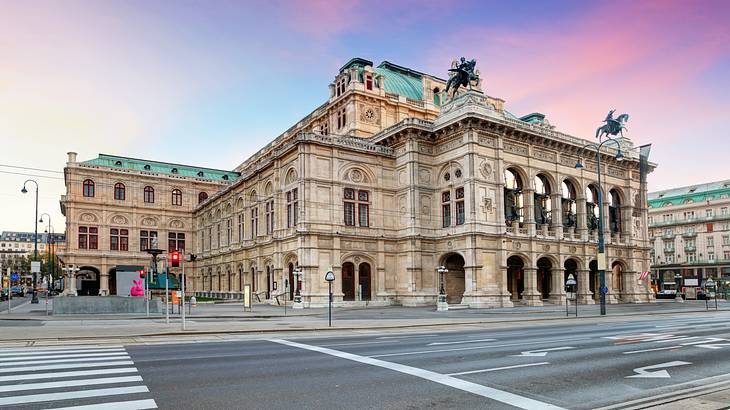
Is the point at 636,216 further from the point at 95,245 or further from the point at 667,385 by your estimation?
the point at 95,245

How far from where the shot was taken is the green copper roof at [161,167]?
8956 cm

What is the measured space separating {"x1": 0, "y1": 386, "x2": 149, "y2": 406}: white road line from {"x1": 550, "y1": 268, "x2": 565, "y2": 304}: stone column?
4833 cm

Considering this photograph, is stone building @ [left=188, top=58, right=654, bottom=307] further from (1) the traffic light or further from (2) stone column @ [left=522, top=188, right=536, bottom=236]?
(1) the traffic light

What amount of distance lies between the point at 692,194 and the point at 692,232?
24.9ft

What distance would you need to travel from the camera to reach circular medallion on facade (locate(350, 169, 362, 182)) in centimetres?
5241

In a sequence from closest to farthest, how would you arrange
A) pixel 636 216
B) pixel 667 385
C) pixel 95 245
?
pixel 667 385 → pixel 636 216 → pixel 95 245

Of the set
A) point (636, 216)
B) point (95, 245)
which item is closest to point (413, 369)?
point (636, 216)

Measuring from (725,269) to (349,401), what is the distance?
10626 cm

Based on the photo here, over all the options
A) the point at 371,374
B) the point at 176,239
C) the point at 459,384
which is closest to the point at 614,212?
the point at 371,374

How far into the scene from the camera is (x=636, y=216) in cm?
6506

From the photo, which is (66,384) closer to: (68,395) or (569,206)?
(68,395)

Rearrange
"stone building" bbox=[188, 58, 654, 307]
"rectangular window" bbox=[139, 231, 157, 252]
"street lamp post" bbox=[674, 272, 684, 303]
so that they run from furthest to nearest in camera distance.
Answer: "rectangular window" bbox=[139, 231, 157, 252], "street lamp post" bbox=[674, 272, 684, 303], "stone building" bbox=[188, 58, 654, 307]

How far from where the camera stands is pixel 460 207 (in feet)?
166

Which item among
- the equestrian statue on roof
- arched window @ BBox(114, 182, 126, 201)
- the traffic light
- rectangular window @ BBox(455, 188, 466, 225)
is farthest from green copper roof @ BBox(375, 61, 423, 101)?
arched window @ BBox(114, 182, 126, 201)
